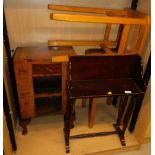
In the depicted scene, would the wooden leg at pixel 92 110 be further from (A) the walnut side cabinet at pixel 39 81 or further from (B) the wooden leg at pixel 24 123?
(B) the wooden leg at pixel 24 123

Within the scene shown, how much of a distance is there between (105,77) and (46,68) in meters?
0.53

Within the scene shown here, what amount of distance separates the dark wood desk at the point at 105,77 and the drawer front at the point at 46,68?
152 mm

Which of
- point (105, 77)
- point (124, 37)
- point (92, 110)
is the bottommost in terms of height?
point (92, 110)

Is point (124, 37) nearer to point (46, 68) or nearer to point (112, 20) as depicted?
point (112, 20)

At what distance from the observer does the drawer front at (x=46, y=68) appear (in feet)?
5.11

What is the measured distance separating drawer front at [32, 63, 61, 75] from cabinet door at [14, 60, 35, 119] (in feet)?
0.15

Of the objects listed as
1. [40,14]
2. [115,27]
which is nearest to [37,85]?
[40,14]

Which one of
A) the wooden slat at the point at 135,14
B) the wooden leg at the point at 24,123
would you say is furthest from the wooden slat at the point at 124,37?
the wooden leg at the point at 24,123

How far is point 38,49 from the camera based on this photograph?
171cm

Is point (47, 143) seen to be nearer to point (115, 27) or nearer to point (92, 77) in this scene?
point (92, 77)

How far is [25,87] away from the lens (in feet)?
5.26

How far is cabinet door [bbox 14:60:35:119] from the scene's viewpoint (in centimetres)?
151

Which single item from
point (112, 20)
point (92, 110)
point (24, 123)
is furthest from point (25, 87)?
point (112, 20)
